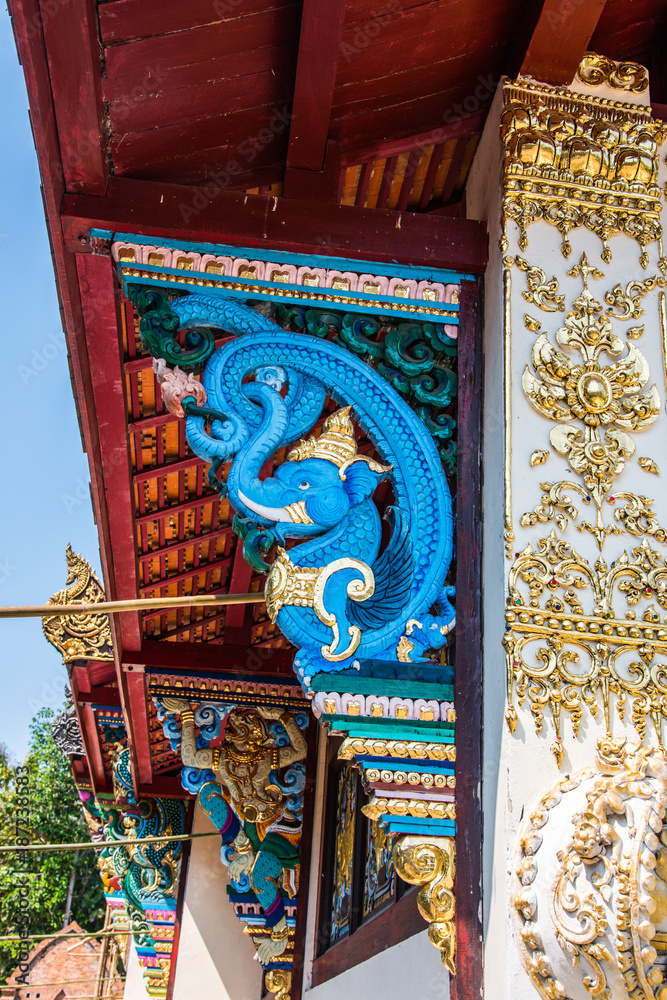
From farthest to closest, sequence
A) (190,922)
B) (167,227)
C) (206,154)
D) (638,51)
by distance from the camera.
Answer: (190,922)
(638,51)
(206,154)
(167,227)

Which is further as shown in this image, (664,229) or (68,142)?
(664,229)

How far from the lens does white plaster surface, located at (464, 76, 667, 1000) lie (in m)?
2.36

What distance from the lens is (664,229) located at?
3.08 meters

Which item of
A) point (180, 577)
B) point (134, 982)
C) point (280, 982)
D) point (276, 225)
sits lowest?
point (134, 982)

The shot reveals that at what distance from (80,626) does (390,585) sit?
3291mm

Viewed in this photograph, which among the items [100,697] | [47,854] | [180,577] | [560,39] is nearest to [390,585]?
[560,39]

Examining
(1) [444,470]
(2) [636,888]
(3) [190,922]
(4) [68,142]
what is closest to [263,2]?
(4) [68,142]

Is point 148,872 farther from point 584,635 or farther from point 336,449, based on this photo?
point 584,635

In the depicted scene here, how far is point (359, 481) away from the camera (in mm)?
2789

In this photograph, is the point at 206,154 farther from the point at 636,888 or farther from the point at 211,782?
the point at 211,782

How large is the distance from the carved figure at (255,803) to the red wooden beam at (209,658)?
247 millimetres

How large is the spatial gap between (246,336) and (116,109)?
695 millimetres

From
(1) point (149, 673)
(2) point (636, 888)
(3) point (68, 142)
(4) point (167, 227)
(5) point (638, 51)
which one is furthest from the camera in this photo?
(1) point (149, 673)

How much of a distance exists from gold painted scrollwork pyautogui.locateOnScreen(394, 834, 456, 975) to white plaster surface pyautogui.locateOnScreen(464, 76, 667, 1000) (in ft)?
0.33
